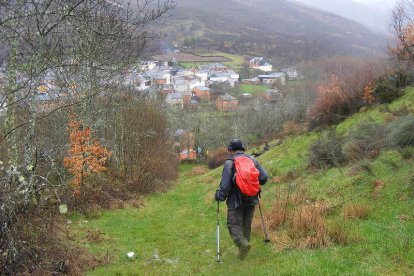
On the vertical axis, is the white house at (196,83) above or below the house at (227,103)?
below

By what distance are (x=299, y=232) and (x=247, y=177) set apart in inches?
61.9

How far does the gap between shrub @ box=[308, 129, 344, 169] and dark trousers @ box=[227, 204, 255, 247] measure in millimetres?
6911

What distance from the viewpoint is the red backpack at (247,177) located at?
7379mm

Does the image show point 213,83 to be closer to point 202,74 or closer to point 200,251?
point 202,74

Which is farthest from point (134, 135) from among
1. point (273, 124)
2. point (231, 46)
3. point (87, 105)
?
point (231, 46)

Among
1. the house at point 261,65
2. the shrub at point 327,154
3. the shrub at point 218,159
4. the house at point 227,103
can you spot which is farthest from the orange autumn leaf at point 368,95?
the house at point 261,65

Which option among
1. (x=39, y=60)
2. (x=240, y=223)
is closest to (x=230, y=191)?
(x=240, y=223)

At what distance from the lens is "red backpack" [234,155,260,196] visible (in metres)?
7.38

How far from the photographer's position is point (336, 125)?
20656mm

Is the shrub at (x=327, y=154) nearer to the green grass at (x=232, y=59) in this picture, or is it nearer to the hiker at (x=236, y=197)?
the hiker at (x=236, y=197)

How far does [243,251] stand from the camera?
24.6ft

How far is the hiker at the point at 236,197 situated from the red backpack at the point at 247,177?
2 cm

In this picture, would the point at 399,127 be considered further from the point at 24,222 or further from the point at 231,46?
the point at 231,46

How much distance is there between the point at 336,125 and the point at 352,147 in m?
7.06
